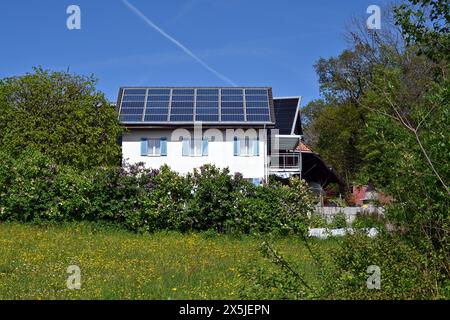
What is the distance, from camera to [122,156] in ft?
118

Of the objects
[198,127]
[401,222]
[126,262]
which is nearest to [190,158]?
[198,127]

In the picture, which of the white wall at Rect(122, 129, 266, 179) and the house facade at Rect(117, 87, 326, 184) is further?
the white wall at Rect(122, 129, 266, 179)

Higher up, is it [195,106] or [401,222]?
[195,106]

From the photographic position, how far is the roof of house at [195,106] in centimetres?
3512

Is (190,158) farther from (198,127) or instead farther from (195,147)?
(198,127)

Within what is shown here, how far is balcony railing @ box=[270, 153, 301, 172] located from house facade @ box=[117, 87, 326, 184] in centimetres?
151

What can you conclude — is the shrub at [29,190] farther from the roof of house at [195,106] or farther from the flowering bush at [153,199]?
the roof of house at [195,106]

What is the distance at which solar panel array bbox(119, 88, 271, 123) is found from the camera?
116 ft

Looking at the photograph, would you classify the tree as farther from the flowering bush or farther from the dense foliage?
the dense foliage

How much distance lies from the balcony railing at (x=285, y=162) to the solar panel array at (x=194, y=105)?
4630mm

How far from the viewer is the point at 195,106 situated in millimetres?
36312

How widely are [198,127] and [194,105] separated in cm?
167

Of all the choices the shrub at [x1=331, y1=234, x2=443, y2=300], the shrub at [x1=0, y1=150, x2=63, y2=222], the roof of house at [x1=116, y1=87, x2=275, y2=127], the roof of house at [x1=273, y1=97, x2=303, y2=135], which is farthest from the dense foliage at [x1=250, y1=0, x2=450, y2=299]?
the roof of house at [x1=273, y1=97, x2=303, y2=135]
